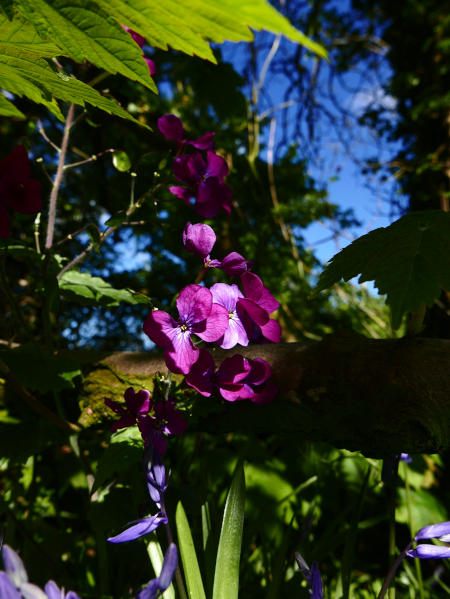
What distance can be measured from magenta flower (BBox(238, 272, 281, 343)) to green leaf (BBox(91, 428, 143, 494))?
274mm

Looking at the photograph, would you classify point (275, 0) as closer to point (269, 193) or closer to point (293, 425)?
point (269, 193)

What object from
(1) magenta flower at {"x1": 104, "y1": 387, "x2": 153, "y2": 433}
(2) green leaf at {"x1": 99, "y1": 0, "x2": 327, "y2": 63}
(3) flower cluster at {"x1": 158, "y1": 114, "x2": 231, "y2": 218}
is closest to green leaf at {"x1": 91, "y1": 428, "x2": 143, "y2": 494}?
(1) magenta flower at {"x1": 104, "y1": 387, "x2": 153, "y2": 433}

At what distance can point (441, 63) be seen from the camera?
2508 mm

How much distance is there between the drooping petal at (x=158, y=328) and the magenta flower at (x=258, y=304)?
12 cm

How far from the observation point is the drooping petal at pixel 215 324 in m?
0.57

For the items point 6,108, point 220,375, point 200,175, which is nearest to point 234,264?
point 220,375

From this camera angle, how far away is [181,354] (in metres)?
0.55

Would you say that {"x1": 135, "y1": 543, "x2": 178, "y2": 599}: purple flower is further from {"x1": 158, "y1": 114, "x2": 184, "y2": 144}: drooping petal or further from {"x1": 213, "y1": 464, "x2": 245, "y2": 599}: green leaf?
{"x1": 158, "y1": 114, "x2": 184, "y2": 144}: drooping petal

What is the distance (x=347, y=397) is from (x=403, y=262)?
0.93 ft

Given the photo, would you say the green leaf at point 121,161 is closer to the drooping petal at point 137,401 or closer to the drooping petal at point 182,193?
the drooping petal at point 182,193

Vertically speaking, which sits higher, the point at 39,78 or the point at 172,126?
the point at 172,126

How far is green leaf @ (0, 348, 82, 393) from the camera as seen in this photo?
70cm

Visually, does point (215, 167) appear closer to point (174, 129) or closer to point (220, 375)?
point (174, 129)

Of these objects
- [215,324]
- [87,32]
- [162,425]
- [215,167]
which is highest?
[215,167]
